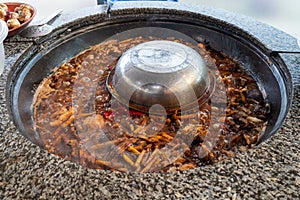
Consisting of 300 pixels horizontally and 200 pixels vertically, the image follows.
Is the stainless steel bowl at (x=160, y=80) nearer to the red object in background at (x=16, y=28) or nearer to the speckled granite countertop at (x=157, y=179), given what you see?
the speckled granite countertop at (x=157, y=179)

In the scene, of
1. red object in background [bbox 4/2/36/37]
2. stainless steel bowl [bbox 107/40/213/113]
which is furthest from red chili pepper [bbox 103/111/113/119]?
red object in background [bbox 4/2/36/37]

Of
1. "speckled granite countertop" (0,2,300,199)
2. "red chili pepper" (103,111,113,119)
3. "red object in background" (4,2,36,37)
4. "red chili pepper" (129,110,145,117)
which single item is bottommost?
"red chili pepper" (103,111,113,119)

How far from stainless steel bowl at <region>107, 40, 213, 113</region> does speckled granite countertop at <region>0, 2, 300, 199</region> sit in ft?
2.43

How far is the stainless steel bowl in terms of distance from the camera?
7.22ft

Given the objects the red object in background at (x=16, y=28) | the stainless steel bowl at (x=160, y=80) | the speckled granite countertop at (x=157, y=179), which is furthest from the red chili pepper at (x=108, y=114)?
the red object in background at (x=16, y=28)

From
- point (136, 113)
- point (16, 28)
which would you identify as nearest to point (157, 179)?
point (136, 113)

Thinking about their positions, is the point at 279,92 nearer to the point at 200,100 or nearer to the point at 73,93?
the point at 200,100

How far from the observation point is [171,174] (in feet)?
4.88

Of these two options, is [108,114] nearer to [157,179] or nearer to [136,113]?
[136,113]

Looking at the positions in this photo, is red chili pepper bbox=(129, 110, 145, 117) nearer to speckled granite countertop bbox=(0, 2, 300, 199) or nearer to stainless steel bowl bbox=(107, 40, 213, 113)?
stainless steel bowl bbox=(107, 40, 213, 113)

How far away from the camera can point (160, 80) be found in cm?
219

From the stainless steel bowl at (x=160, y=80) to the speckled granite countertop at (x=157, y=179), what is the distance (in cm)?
74

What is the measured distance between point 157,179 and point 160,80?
0.88 metres

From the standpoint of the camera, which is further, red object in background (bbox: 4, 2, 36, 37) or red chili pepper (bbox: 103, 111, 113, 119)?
red object in background (bbox: 4, 2, 36, 37)
